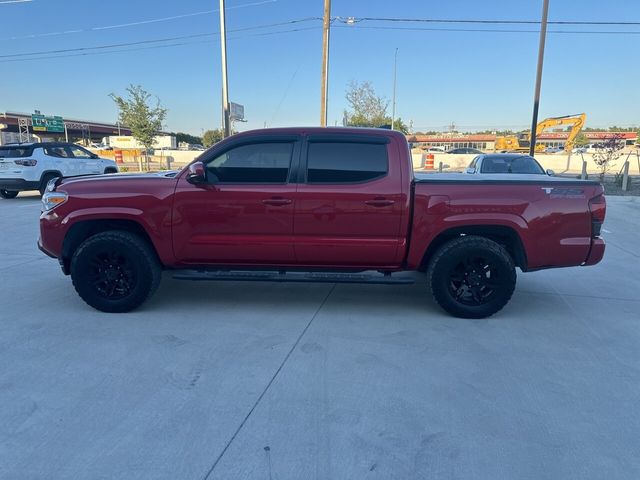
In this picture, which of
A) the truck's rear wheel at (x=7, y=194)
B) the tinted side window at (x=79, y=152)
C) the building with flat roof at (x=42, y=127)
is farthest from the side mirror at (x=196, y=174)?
the building with flat roof at (x=42, y=127)

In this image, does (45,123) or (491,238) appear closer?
(491,238)

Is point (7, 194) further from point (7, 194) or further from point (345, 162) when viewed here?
point (345, 162)

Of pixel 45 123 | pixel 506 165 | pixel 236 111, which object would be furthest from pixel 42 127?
pixel 506 165

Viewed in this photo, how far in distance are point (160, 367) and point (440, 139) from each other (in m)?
92.3

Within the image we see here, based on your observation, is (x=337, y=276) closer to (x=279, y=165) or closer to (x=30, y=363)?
(x=279, y=165)

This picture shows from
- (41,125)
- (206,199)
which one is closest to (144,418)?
(206,199)

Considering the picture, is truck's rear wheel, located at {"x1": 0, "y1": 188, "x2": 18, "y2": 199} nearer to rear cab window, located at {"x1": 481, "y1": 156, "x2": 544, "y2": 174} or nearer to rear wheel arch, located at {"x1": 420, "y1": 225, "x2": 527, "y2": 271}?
rear cab window, located at {"x1": 481, "y1": 156, "x2": 544, "y2": 174}

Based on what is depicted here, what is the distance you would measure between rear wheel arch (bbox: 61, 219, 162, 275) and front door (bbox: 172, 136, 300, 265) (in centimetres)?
42

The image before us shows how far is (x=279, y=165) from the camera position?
4.56 meters

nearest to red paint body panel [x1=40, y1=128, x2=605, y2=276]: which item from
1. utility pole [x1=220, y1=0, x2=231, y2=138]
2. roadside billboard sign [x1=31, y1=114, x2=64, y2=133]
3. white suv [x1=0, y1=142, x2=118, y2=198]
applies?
white suv [x1=0, y1=142, x2=118, y2=198]

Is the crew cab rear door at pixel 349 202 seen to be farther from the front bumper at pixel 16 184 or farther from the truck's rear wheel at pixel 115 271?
the front bumper at pixel 16 184

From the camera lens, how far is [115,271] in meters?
4.65

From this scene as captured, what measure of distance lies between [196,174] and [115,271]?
1.33m

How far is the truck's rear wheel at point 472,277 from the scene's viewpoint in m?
4.44
